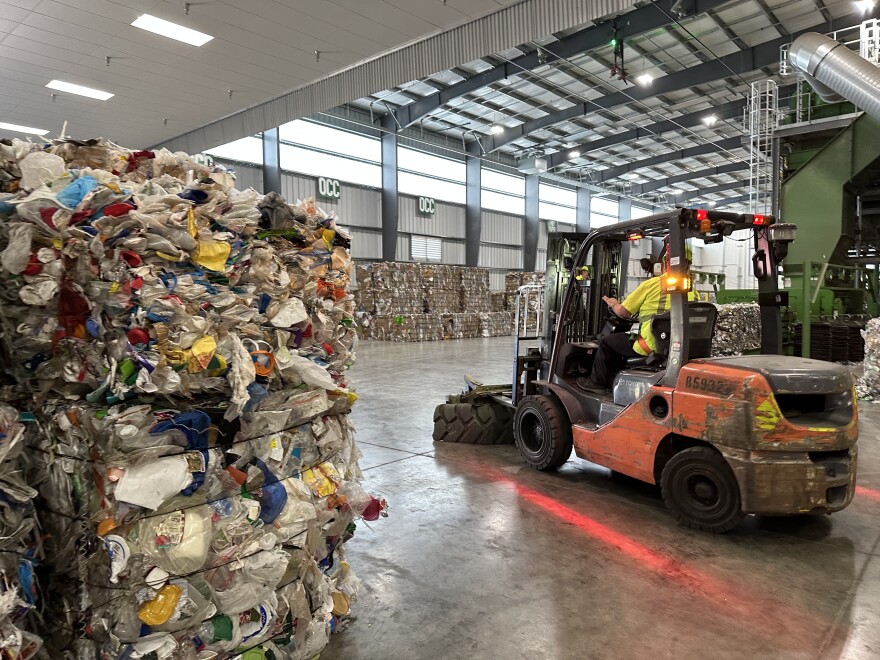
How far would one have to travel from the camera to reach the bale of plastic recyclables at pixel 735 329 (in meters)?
12.4

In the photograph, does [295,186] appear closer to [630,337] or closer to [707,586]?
[630,337]

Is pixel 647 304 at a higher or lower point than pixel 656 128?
lower

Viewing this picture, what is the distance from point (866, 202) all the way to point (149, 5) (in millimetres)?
14834

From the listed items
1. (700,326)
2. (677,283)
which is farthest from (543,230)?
(677,283)

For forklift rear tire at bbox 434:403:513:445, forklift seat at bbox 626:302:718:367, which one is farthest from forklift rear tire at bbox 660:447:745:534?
forklift rear tire at bbox 434:403:513:445

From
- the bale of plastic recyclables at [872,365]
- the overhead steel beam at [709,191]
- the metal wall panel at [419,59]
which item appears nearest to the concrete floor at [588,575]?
the bale of plastic recyclables at [872,365]

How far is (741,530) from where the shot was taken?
396 centimetres

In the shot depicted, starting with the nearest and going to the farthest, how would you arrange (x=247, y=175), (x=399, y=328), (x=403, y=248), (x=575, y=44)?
(x=575, y=44) < (x=247, y=175) < (x=399, y=328) < (x=403, y=248)

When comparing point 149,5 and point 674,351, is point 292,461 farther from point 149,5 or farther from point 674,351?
point 149,5

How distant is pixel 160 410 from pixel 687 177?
3000 centimetres

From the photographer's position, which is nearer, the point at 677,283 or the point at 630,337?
the point at 677,283

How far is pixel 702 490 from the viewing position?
3.89m

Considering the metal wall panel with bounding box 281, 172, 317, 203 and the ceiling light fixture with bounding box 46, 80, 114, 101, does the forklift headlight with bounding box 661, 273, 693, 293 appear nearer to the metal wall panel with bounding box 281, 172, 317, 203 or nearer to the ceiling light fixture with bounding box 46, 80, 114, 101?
the ceiling light fixture with bounding box 46, 80, 114, 101

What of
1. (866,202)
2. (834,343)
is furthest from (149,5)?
(866,202)
